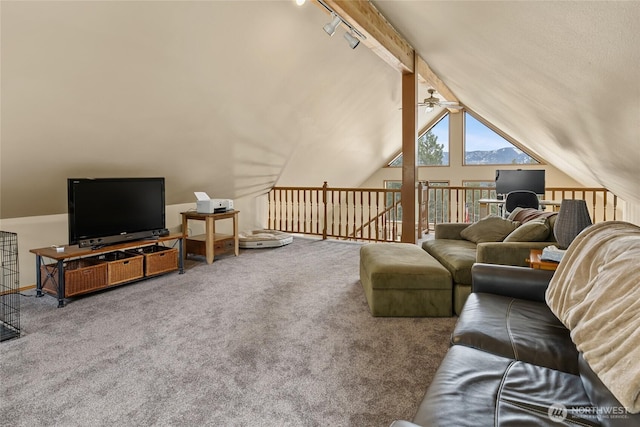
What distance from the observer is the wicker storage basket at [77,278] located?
3.13 meters

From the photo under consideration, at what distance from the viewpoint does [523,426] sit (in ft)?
3.40

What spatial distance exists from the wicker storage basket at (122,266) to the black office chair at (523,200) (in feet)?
15.0

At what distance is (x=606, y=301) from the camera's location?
1321 mm

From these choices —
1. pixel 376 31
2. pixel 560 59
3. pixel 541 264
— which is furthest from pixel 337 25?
pixel 541 264

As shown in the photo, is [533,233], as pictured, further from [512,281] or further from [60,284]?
[60,284]

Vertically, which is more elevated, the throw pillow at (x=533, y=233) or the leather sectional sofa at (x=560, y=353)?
the throw pillow at (x=533, y=233)

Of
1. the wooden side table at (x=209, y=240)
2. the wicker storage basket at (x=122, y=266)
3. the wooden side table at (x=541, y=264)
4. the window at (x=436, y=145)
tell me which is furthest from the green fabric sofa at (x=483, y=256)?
the window at (x=436, y=145)

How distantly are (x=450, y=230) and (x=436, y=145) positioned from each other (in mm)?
5668

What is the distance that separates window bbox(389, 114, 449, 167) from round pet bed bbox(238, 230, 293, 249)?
487 cm

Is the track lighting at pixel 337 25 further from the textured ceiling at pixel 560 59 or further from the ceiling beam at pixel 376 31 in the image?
the textured ceiling at pixel 560 59

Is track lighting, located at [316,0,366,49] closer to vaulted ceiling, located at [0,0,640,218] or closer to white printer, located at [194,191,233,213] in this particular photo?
vaulted ceiling, located at [0,0,640,218]

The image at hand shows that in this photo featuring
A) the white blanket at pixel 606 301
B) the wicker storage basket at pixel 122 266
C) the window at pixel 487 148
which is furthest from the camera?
the window at pixel 487 148

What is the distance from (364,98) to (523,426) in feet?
19.1

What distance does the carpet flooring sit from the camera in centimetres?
169
